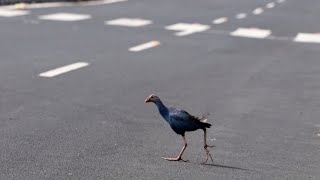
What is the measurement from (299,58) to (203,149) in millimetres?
9666

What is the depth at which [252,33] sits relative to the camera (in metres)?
23.1

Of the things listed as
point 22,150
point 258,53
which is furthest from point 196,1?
point 22,150

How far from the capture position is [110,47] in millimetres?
17125

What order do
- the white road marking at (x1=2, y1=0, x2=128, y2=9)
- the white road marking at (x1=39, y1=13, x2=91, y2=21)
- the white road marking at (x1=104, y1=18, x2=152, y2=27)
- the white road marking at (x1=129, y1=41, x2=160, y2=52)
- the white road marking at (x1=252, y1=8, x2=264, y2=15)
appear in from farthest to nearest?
the white road marking at (x1=252, y1=8, x2=264, y2=15), the white road marking at (x1=2, y1=0, x2=128, y2=9), the white road marking at (x1=39, y1=13, x2=91, y2=21), the white road marking at (x1=104, y1=18, x2=152, y2=27), the white road marking at (x1=129, y1=41, x2=160, y2=52)

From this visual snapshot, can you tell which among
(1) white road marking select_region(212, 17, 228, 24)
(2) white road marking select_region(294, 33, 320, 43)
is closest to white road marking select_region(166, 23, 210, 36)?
(1) white road marking select_region(212, 17, 228, 24)

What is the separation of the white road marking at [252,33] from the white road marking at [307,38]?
88 centimetres

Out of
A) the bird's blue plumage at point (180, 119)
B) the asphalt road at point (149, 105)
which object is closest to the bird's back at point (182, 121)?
the bird's blue plumage at point (180, 119)

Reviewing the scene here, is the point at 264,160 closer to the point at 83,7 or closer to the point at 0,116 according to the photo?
the point at 0,116

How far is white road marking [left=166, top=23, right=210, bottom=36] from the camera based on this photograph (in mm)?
22205

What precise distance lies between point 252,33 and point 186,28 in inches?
73.5

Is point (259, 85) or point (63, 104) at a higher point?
point (63, 104)

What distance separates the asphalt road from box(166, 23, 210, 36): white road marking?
0.57 meters

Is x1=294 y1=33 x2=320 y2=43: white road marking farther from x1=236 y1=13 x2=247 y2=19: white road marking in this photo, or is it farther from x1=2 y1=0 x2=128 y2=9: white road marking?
x1=2 y1=0 x2=128 y2=9: white road marking

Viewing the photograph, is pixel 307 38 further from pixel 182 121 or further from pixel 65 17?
pixel 182 121
